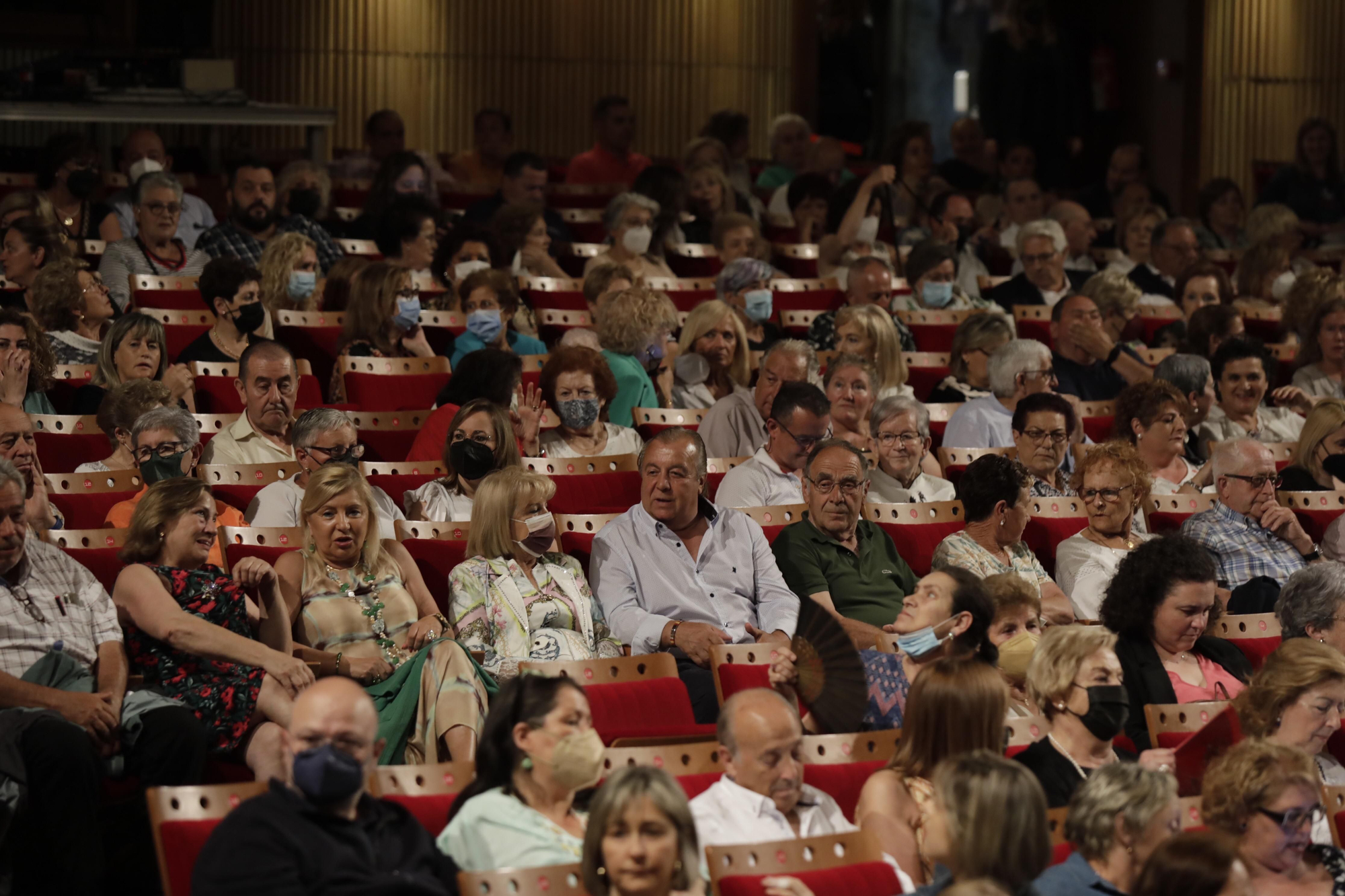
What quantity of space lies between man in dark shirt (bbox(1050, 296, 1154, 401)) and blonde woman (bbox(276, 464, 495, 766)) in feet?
9.60

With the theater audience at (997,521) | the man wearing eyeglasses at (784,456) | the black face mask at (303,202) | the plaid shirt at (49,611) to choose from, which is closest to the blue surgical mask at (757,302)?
the man wearing eyeglasses at (784,456)

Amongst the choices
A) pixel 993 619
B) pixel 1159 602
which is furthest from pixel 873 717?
pixel 1159 602

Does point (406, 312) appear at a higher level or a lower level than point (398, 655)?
higher

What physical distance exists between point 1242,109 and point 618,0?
11.9ft

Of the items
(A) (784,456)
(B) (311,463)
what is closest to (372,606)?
(B) (311,463)

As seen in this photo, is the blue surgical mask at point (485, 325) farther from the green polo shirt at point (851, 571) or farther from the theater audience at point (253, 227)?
the green polo shirt at point (851, 571)

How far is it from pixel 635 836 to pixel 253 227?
15.2ft

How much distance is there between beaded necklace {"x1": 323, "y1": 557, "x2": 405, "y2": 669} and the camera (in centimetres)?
380

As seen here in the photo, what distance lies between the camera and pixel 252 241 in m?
6.59

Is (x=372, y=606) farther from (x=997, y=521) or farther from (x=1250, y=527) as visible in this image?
(x=1250, y=527)

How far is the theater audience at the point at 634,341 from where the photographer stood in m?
5.50

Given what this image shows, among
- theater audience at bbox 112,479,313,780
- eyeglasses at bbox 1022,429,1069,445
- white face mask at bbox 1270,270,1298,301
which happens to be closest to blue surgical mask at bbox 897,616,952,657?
theater audience at bbox 112,479,313,780

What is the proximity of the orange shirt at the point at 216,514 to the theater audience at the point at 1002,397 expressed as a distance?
7.22ft

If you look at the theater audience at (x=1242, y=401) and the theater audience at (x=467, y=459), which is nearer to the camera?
the theater audience at (x=467, y=459)
